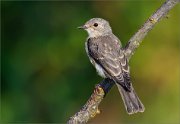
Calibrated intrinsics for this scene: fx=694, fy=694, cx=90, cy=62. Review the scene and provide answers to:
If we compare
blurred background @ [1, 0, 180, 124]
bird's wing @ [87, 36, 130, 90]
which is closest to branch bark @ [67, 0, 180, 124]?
bird's wing @ [87, 36, 130, 90]

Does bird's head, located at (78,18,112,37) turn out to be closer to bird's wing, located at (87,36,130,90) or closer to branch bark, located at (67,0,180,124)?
bird's wing, located at (87,36,130,90)

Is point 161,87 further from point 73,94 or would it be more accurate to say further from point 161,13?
point 161,13

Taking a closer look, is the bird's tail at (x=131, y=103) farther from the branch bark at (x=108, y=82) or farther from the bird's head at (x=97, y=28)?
the bird's head at (x=97, y=28)

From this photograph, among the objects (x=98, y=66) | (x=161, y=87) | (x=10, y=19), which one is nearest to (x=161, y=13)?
(x=98, y=66)

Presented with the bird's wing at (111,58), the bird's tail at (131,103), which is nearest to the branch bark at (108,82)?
the bird's wing at (111,58)

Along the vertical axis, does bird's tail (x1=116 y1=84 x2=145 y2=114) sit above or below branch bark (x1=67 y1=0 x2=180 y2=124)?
below

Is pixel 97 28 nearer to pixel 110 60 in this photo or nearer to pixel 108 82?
pixel 110 60
